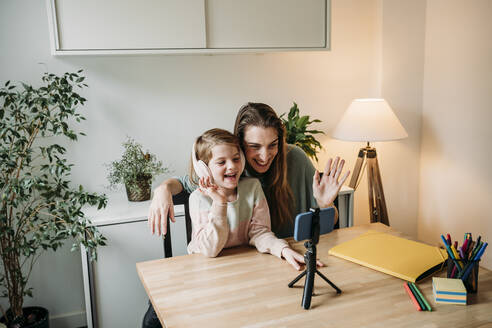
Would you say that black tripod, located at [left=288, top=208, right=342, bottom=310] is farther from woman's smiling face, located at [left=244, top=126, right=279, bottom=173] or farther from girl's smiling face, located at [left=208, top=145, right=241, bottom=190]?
woman's smiling face, located at [left=244, top=126, right=279, bottom=173]

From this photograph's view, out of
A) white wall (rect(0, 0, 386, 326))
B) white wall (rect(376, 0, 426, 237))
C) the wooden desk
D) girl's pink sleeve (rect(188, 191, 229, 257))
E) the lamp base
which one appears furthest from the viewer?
white wall (rect(376, 0, 426, 237))

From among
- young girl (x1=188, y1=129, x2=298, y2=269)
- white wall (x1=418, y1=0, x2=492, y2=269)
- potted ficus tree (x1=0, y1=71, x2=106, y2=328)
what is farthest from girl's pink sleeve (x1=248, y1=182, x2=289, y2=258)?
white wall (x1=418, y1=0, x2=492, y2=269)

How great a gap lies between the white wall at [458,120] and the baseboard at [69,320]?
257cm

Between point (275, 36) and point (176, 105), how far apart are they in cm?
77

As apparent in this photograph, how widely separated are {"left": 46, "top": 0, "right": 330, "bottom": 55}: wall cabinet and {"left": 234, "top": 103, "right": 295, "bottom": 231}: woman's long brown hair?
0.57 metres

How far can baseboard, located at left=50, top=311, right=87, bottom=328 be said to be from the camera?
2.51 meters

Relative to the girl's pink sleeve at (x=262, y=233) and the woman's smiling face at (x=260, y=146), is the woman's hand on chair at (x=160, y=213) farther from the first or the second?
the woman's smiling face at (x=260, y=146)

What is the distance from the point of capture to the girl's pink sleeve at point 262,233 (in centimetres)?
139

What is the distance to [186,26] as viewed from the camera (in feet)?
6.79

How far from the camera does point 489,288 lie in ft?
3.75

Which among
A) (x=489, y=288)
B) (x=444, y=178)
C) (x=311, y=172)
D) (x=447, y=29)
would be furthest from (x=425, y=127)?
(x=489, y=288)

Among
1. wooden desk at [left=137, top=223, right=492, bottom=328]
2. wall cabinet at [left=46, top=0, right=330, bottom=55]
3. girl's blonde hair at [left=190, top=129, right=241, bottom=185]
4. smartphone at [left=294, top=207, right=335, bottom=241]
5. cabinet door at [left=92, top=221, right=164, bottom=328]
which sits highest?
wall cabinet at [left=46, top=0, right=330, bottom=55]

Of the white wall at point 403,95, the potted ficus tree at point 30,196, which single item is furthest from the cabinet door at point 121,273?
the white wall at point 403,95

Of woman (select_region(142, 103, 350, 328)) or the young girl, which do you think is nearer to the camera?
the young girl
